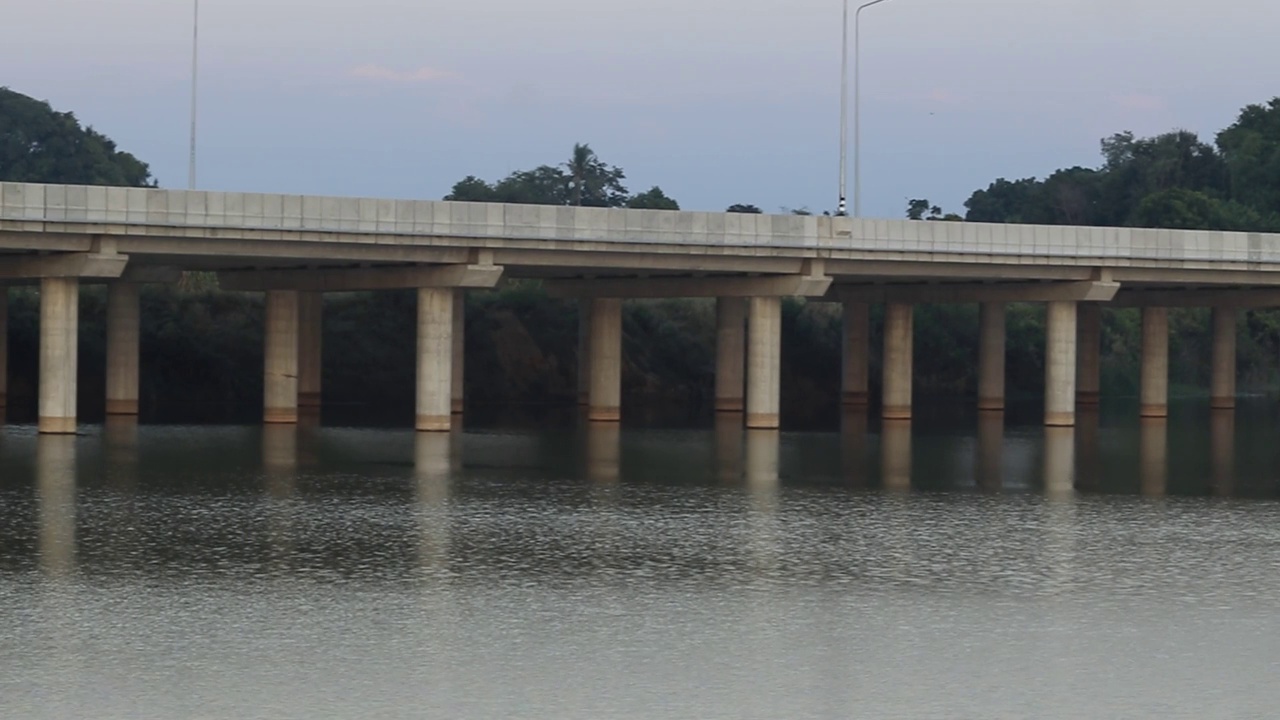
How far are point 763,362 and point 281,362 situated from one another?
16.6 meters

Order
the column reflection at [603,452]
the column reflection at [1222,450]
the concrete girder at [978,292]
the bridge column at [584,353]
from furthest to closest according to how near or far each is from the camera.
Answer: the bridge column at [584,353] < the concrete girder at [978,292] < the column reflection at [1222,450] < the column reflection at [603,452]

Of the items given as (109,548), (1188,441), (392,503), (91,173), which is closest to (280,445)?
(392,503)

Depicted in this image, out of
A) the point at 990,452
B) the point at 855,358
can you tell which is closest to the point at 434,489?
the point at 990,452

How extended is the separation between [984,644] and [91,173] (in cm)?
11727

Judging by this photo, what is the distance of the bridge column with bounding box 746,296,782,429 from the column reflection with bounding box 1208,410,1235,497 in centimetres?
1460

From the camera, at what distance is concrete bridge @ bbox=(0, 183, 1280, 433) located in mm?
53625

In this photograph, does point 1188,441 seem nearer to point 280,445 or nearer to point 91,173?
point 280,445

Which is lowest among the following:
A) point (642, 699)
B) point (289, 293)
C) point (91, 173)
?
point (642, 699)

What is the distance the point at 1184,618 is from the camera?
24219 millimetres

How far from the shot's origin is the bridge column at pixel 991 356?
271 ft

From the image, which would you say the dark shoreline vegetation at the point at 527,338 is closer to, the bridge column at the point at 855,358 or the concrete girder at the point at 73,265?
the bridge column at the point at 855,358

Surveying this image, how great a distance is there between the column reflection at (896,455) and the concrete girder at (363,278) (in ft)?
44.3

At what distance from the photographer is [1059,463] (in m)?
51.8

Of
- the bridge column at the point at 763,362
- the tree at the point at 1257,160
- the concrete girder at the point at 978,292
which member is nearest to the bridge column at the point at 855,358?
the concrete girder at the point at 978,292
